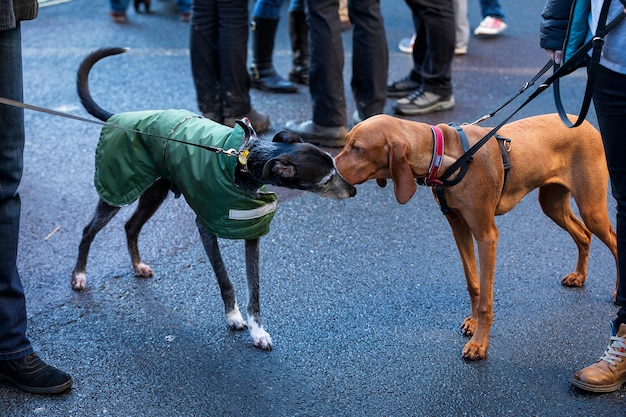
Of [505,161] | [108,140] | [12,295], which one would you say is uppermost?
[505,161]

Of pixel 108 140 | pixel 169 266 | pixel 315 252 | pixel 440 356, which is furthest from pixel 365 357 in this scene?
pixel 108 140

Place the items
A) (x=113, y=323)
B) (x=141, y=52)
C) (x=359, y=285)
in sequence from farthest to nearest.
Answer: (x=141, y=52) < (x=359, y=285) < (x=113, y=323)

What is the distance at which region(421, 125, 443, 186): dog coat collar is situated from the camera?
3.06 m

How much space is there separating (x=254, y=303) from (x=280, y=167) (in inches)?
26.8

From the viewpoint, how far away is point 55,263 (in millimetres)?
4105

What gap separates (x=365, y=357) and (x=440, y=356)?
34cm

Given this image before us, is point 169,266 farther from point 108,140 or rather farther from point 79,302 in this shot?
point 108,140

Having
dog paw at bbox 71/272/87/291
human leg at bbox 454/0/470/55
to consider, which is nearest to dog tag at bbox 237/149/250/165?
dog paw at bbox 71/272/87/291

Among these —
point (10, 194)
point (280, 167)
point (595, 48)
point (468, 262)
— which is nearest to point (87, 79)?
point (10, 194)

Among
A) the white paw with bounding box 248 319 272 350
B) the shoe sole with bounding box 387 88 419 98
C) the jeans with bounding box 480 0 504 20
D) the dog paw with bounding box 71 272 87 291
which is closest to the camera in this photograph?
the white paw with bounding box 248 319 272 350

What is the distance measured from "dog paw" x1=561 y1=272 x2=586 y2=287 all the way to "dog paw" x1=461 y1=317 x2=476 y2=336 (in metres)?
0.72

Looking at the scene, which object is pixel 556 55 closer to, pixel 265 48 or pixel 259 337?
pixel 259 337

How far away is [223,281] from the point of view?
345 cm

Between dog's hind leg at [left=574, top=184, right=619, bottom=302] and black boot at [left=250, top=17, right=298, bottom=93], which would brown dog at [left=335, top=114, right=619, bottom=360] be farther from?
black boot at [left=250, top=17, right=298, bottom=93]
